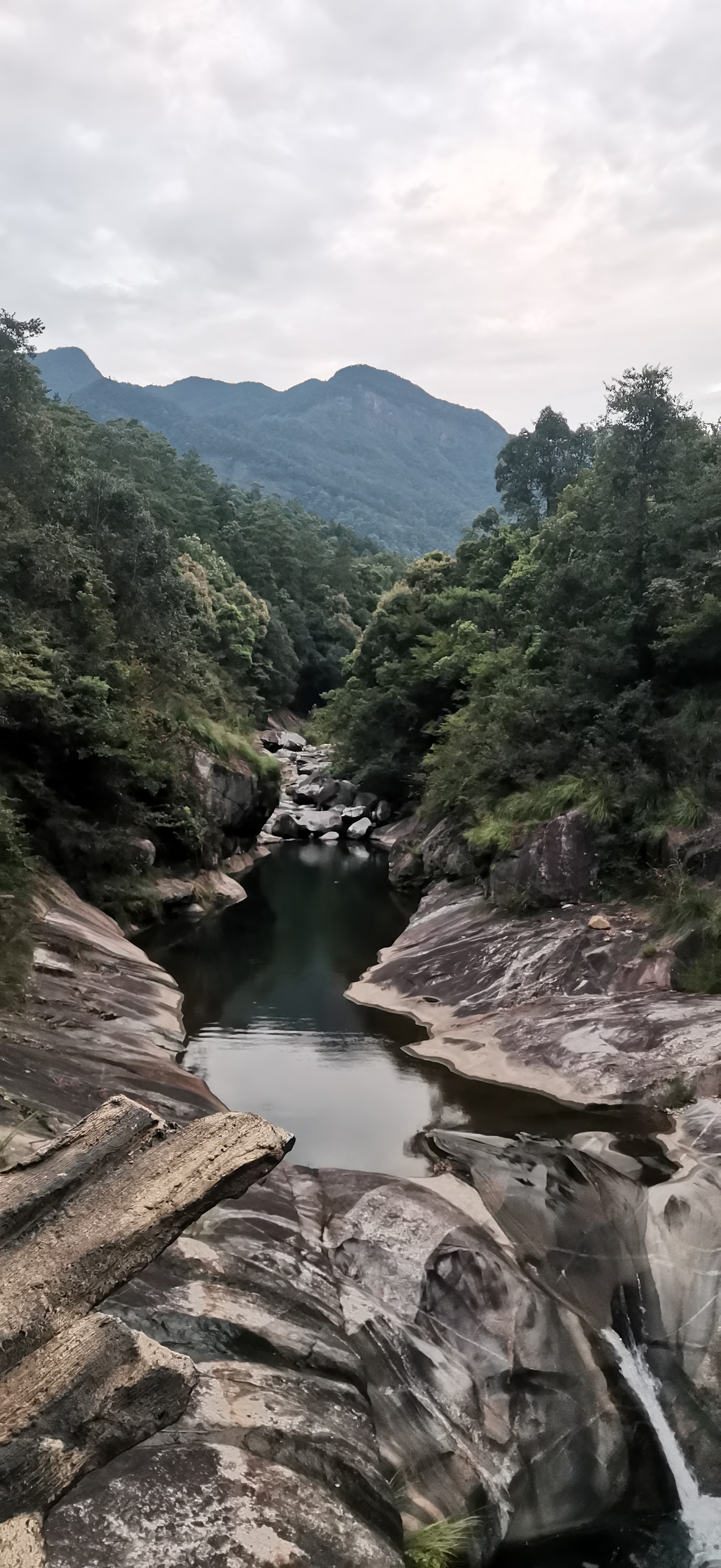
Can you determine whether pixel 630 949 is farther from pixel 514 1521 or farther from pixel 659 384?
pixel 659 384

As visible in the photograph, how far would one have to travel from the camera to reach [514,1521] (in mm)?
6590

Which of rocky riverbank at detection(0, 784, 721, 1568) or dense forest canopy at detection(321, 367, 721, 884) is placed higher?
dense forest canopy at detection(321, 367, 721, 884)

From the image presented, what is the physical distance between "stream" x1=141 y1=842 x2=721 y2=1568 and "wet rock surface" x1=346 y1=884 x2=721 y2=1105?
42cm

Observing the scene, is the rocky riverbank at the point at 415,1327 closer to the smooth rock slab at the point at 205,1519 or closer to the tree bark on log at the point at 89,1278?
the smooth rock slab at the point at 205,1519

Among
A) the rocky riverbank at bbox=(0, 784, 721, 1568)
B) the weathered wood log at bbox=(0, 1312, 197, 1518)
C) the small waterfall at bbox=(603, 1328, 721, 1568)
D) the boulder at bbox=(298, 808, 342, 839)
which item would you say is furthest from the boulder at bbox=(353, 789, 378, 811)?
the weathered wood log at bbox=(0, 1312, 197, 1518)

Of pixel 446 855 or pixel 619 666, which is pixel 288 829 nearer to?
pixel 446 855

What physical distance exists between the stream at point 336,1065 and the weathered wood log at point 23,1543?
15.3 feet

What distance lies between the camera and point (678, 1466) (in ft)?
23.2

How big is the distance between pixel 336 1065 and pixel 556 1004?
3473mm

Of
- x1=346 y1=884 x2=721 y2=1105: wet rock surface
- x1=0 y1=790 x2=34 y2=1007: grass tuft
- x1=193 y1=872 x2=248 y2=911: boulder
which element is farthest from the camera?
x1=193 y1=872 x2=248 y2=911: boulder

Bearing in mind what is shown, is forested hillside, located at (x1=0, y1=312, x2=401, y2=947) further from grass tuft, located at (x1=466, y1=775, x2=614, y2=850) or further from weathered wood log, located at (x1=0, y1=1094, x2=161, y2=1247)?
weathered wood log, located at (x1=0, y1=1094, x2=161, y2=1247)

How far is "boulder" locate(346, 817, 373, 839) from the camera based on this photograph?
3675cm

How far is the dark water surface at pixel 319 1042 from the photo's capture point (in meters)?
11.8

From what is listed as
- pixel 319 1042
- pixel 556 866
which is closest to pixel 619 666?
pixel 556 866
